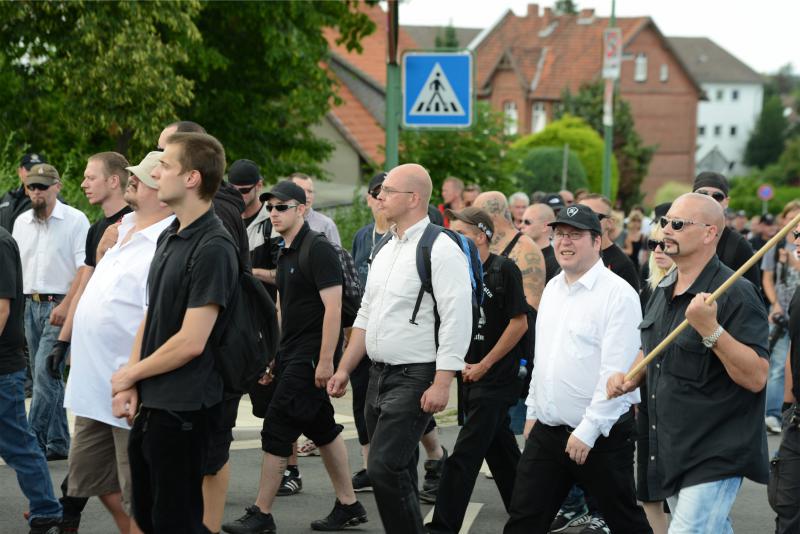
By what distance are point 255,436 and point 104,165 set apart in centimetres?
368

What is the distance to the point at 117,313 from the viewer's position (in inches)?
217

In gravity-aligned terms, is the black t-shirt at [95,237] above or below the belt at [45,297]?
above

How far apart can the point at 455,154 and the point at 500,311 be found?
15186 millimetres

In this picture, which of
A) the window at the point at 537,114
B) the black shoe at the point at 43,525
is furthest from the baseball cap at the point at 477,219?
the window at the point at 537,114

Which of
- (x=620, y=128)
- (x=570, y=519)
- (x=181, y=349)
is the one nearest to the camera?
(x=181, y=349)

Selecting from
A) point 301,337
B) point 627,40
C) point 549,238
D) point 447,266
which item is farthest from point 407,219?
point 627,40

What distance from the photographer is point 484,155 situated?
74.3 ft

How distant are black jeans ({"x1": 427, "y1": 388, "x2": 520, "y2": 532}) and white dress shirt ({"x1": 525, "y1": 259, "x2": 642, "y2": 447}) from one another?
1162 mm

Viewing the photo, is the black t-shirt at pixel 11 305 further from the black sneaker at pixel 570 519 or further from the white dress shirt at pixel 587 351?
the black sneaker at pixel 570 519

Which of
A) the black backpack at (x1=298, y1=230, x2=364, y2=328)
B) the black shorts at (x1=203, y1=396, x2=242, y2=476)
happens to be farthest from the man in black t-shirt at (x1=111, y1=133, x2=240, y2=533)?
the black backpack at (x1=298, y1=230, x2=364, y2=328)

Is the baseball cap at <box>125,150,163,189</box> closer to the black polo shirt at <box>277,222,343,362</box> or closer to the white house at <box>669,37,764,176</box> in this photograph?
the black polo shirt at <box>277,222,343,362</box>

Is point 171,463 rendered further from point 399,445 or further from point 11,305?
point 11,305

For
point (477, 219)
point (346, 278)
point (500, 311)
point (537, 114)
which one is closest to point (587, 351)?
point (500, 311)

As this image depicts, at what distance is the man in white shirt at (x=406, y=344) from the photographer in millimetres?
6086
